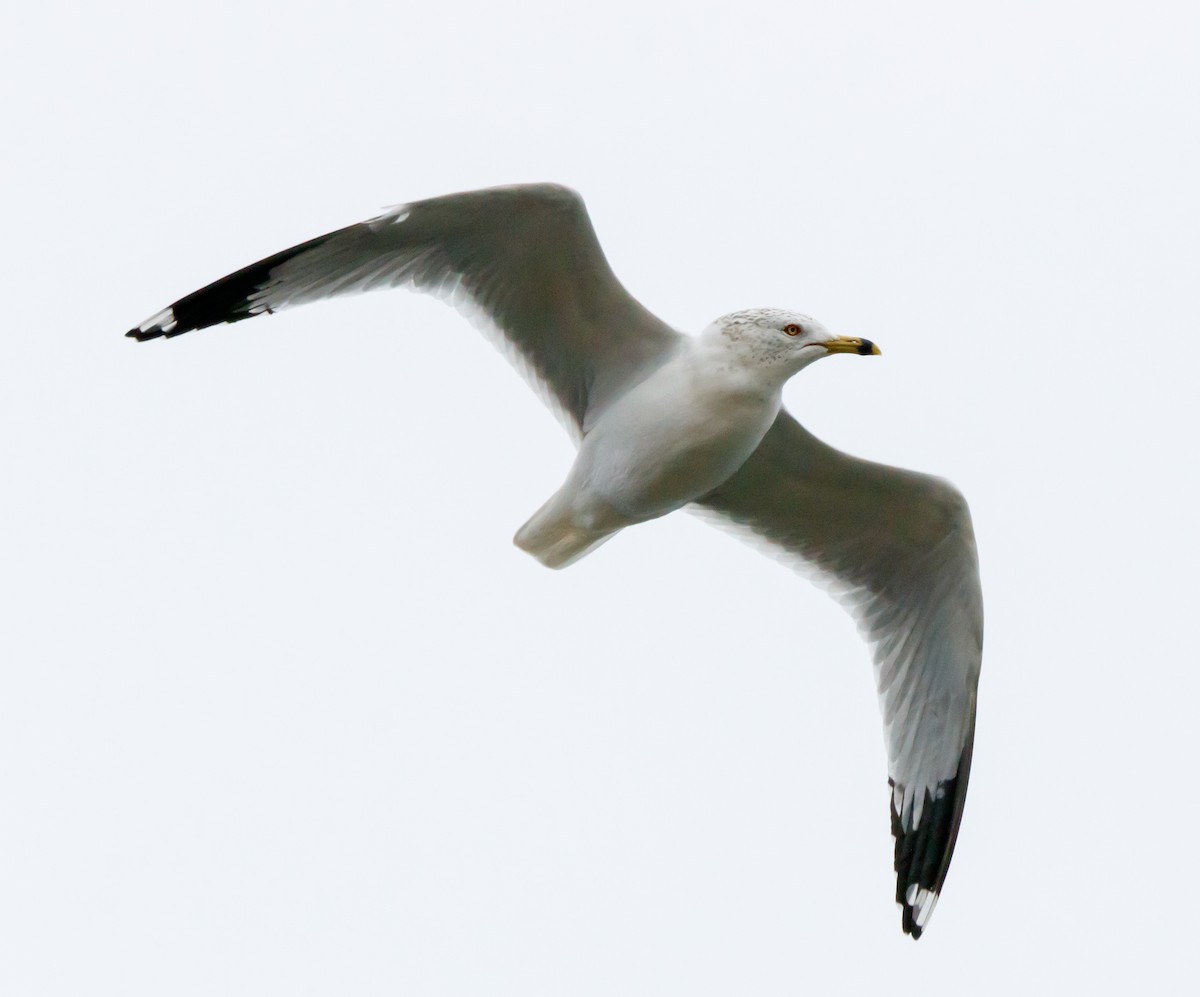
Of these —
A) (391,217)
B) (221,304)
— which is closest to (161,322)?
(221,304)

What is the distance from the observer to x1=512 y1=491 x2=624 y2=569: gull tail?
8.02m

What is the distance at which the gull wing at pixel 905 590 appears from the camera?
8.44 meters

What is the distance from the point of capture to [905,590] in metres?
8.77

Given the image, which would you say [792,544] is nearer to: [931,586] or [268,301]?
[931,586]

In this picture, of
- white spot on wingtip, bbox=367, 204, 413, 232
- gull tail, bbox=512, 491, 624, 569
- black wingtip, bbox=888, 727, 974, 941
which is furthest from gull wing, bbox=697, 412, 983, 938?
white spot on wingtip, bbox=367, 204, 413, 232

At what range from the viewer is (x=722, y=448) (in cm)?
759

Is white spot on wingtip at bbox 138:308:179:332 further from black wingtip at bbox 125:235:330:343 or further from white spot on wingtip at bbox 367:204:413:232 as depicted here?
white spot on wingtip at bbox 367:204:413:232

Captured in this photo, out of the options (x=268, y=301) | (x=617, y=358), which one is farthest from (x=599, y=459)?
(x=268, y=301)

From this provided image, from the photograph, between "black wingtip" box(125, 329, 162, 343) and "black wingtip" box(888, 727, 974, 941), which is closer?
"black wingtip" box(125, 329, 162, 343)

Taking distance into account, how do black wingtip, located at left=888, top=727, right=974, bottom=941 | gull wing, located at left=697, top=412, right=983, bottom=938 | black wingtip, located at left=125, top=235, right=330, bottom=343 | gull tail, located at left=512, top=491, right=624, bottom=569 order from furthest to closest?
1. black wingtip, located at left=888, top=727, right=974, bottom=941
2. gull wing, located at left=697, top=412, right=983, bottom=938
3. gull tail, located at left=512, top=491, right=624, bottom=569
4. black wingtip, located at left=125, top=235, right=330, bottom=343

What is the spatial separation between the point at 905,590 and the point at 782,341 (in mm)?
1855

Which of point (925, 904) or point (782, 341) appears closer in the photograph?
point (782, 341)

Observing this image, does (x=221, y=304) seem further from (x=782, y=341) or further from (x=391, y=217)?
(x=782, y=341)

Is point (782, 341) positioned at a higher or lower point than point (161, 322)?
lower
